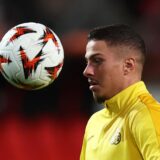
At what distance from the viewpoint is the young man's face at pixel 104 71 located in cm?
186

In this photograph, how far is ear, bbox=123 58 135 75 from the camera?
1.87m

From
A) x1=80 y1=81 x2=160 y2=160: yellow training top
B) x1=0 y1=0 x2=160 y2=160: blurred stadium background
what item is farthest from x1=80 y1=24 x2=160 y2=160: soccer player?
x1=0 y1=0 x2=160 y2=160: blurred stadium background

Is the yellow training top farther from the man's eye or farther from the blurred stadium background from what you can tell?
the blurred stadium background

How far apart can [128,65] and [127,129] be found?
0.31 metres

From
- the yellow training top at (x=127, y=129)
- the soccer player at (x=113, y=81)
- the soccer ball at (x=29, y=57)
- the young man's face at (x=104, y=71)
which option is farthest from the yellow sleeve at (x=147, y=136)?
the soccer ball at (x=29, y=57)

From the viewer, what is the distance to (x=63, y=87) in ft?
14.3

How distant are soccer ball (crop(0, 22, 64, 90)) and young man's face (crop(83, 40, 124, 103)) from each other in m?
0.34

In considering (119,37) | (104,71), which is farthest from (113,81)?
(119,37)

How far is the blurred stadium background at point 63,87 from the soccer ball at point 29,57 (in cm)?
196

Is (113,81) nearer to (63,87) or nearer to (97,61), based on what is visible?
(97,61)

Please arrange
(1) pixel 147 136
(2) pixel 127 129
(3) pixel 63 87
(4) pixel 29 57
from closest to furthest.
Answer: (1) pixel 147 136 < (2) pixel 127 129 < (4) pixel 29 57 < (3) pixel 63 87

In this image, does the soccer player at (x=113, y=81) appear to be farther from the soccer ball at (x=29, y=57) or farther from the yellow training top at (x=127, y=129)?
the soccer ball at (x=29, y=57)

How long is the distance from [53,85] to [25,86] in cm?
221

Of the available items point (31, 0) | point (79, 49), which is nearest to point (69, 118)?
point (79, 49)
